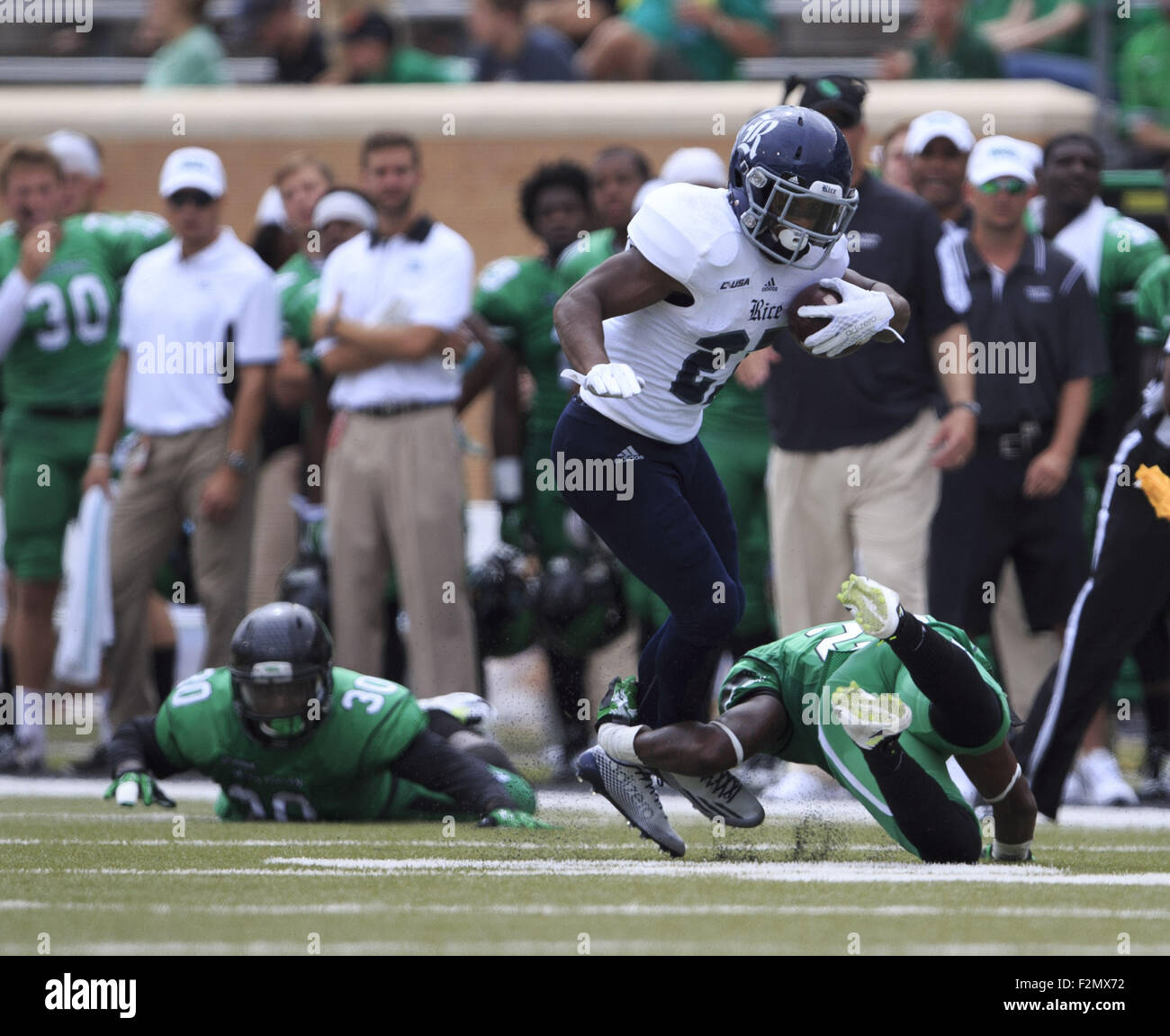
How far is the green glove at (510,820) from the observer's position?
21.6 ft

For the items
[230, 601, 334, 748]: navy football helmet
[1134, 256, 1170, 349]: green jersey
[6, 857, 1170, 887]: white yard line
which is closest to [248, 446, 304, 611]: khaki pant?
[230, 601, 334, 748]: navy football helmet

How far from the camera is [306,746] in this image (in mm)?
6824

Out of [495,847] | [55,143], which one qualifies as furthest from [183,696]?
[55,143]

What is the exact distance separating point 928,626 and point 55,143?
6122 millimetres

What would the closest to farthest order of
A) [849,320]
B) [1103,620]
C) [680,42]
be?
[849,320] → [1103,620] → [680,42]

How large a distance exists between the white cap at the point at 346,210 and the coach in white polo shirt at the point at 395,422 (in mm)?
679

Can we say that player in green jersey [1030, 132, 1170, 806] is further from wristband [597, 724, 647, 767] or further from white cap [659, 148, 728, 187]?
wristband [597, 724, 647, 767]

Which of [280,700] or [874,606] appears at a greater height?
[874,606]

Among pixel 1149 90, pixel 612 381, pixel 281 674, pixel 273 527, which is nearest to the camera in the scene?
pixel 612 381

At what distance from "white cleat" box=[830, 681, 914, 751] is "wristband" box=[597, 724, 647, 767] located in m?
0.60

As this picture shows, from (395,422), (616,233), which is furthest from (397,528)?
(616,233)

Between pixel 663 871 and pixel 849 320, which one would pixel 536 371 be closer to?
pixel 849 320

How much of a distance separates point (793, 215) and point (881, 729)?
1.34 meters
